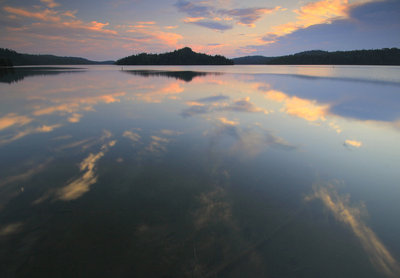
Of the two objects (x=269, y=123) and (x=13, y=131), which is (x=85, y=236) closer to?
(x=13, y=131)

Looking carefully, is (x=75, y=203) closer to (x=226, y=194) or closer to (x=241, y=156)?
(x=226, y=194)

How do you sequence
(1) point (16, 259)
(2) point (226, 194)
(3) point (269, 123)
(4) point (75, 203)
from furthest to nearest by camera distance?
(3) point (269, 123), (2) point (226, 194), (4) point (75, 203), (1) point (16, 259)

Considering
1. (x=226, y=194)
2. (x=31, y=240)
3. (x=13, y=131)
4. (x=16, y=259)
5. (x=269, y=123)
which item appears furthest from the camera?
(x=269, y=123)

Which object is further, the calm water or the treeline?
the treeline

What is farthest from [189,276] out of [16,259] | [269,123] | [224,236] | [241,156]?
[269,123]

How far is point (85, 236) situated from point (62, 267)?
27.5 inches

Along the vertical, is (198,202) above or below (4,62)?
below

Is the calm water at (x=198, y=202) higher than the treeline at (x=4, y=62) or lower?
lower

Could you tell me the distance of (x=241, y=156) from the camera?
866 cm

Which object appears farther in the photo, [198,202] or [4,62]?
[4,62]

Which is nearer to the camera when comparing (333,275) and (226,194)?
(333,275)

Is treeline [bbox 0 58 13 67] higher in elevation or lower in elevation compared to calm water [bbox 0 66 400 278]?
higher

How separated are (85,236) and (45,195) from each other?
7.94ft

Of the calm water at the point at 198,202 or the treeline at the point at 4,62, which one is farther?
the treeline at the point at 4,62
